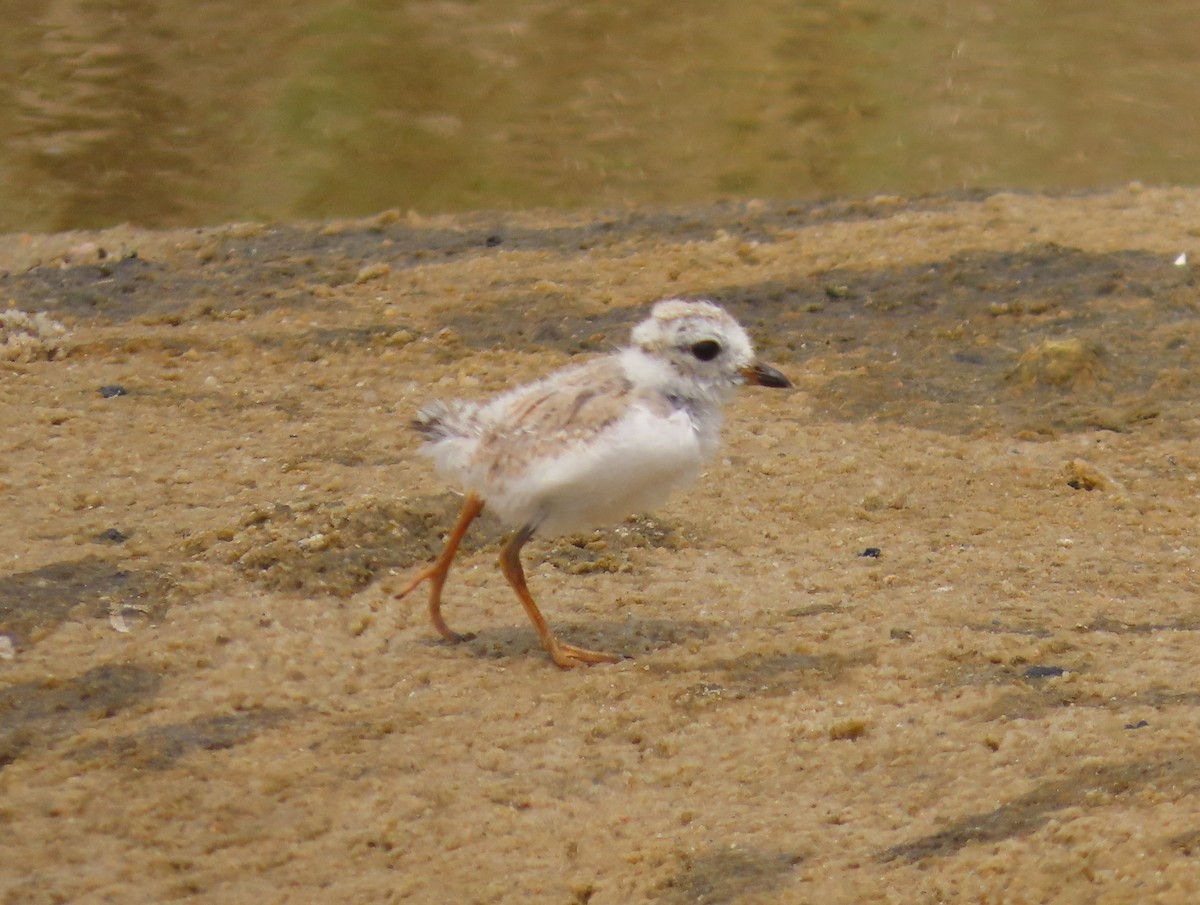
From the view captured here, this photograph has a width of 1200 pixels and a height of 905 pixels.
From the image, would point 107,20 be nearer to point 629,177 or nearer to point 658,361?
point 629,177

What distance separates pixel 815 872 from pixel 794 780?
437 millimetres

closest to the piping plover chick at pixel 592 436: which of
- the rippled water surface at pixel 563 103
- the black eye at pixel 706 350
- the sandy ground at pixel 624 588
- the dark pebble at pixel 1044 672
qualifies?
the black eye at pixel 706 350

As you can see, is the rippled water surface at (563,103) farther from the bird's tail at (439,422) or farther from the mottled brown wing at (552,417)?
the mottled brown wing at (552,417)

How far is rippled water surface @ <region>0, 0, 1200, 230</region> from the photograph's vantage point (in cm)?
902

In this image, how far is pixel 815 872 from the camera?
2893 mm

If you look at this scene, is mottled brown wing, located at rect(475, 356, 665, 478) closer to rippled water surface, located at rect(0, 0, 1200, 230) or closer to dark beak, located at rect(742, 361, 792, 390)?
dark beak, located at rect(742, 361, 792, 390)

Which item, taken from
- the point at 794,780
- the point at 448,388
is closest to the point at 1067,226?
the point at 448,388

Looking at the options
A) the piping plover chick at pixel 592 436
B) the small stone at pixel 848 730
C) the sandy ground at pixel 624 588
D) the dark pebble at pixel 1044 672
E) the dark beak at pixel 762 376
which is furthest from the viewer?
the dark beak at pixel 762 376

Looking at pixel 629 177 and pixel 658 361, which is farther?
pixel 629 177

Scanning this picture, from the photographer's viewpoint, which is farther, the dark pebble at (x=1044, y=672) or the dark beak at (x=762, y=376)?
the dark beak at (x=762, y=376)

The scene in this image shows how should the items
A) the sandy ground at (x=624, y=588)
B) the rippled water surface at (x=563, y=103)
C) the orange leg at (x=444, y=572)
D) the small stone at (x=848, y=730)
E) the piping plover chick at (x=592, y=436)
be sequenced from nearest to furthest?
the sandy ground at (x=624, y=588) < the small stone at (x=848, y=730) < the piping plover chick at (x=592, y=436) < the orange leg at (x=444, y=572) < the rippled water surface at (x=563, y=103)

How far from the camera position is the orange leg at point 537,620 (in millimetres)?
3912

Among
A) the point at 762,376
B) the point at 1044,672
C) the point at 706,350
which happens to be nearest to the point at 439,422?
the point at 706,350

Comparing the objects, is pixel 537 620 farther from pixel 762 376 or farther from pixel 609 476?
pixel 762 376
